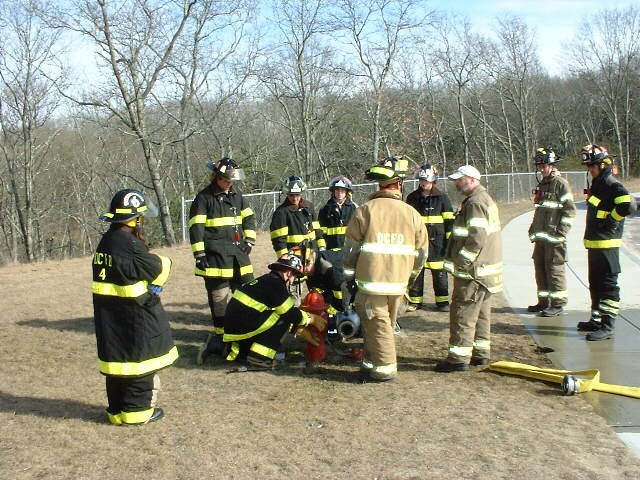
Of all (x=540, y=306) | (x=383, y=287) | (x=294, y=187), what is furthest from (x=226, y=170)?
(x=540, y=306)

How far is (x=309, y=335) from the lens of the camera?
6.39 m

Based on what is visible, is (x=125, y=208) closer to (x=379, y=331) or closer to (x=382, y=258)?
(x=382, y=258)

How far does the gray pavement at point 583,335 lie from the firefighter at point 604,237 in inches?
12.1

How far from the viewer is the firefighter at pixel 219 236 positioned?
23.0ft

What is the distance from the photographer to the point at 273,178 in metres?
37.8

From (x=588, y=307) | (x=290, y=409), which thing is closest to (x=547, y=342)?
(x=588, y=307)

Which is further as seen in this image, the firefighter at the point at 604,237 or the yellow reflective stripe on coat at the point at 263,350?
the firefighter at the point at 604,237

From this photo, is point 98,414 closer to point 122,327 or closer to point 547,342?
point 122,327

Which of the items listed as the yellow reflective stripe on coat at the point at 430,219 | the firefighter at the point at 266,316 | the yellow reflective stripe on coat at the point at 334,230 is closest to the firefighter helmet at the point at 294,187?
the yellow reflective stripe on coat at the point at 334,230

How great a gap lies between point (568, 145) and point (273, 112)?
29029 millimetres

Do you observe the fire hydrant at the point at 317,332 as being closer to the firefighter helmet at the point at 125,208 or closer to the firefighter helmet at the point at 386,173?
the firefighter helmet at the point at 386,173

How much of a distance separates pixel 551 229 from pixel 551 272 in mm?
554

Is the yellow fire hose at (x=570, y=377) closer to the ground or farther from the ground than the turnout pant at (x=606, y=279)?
closer to the ground

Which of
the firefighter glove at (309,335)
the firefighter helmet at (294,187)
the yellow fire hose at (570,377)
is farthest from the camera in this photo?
the firefighter helmet at (294,187)
